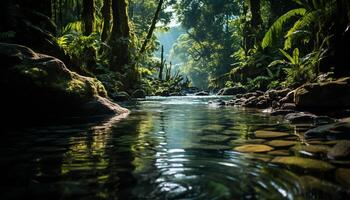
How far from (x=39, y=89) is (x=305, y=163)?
5.36 metres

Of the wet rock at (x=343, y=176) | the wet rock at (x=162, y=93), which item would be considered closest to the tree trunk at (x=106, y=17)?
the wet rock at (x=162, y=93)

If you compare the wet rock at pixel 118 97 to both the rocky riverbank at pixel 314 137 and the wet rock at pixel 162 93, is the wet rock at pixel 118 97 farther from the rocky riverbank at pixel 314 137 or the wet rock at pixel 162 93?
the rocky riverbank at pixel 314 137

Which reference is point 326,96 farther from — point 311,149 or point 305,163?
point 305,163

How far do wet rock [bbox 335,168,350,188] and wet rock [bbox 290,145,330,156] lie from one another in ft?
2.37

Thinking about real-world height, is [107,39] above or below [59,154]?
above

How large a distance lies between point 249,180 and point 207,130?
3.08 meters

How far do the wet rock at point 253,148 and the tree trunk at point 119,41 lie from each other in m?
17.1

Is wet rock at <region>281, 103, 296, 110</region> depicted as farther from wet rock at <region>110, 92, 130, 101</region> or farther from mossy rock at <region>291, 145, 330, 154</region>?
wet rock at <region>110, 92, 130, 101</region>

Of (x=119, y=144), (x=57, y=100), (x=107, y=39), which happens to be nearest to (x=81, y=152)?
(x=119, y=144)

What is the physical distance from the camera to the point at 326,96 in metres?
7.39

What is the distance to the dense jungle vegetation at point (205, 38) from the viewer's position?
385 inches

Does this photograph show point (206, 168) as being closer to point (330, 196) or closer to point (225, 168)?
point (225, 168)

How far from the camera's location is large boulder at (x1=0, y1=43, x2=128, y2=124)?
6.77m

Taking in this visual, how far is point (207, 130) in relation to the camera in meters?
5.89
